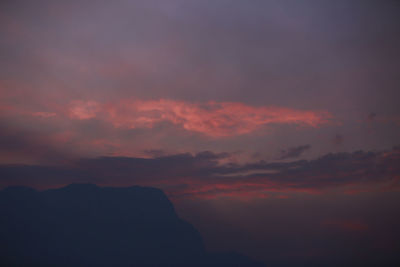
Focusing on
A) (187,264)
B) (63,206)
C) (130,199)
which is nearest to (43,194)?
(63,206)

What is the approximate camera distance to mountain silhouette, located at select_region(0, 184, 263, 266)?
50.5 meters

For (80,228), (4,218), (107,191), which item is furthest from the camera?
(107,191)

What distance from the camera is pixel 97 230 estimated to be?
6412 centimetres

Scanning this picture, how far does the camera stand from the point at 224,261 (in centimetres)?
7038

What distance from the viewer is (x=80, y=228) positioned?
6359cm

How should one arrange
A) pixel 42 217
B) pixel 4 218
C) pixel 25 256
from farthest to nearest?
pixel 42 217, pixel 4 218, pixel 25 256

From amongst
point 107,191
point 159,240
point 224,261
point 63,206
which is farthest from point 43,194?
point 224,261

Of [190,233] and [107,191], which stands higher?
[107,191]

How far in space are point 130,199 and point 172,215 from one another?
45.4 ft

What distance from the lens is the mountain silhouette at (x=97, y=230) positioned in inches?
1989

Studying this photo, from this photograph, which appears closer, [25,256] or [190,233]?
[25,256]

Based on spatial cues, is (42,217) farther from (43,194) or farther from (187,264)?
(187,264)

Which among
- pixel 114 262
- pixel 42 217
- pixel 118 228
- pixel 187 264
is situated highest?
pixel 42 217

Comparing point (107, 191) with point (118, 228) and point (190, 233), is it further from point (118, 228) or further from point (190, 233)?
point (190, 233)
